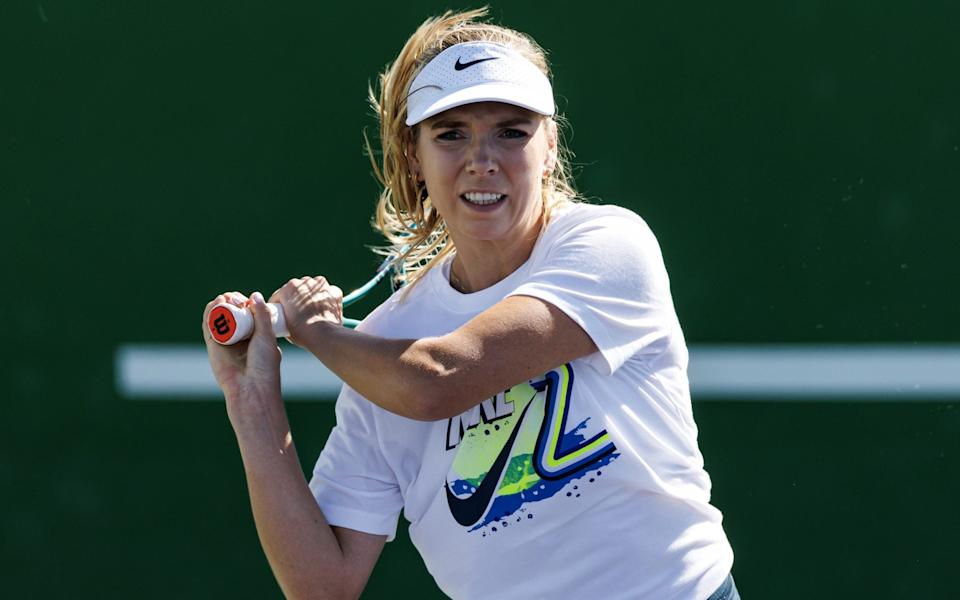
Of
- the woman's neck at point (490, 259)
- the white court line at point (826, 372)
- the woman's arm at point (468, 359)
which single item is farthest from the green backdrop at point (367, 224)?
the woman's arm at point (468, 359)

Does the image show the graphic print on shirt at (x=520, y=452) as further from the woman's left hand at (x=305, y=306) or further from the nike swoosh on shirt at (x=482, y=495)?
the woman's left hand at (x=305, y=306)

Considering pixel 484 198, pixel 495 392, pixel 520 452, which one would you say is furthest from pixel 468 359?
pixel 484 198

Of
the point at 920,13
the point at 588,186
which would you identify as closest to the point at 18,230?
the point at 588,186

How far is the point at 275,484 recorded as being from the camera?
6.87 feet

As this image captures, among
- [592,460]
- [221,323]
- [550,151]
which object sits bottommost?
[592,460]

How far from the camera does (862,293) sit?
10.2 ft

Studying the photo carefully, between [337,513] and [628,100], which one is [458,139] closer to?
[337,513]

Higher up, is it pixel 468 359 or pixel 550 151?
pixel 550 151

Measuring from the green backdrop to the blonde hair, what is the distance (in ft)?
2.89

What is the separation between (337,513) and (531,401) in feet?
1.37

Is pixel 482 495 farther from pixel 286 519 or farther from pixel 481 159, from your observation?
pixel 481 159

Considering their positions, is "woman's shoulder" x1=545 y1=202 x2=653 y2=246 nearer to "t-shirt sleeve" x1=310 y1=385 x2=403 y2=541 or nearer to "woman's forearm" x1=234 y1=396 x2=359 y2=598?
"t-shirt sleeve" x1=310 y1=385 x2=403 y2=541

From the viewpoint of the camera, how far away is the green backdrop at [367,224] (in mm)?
3105

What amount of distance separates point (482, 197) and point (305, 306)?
12.6 inches
